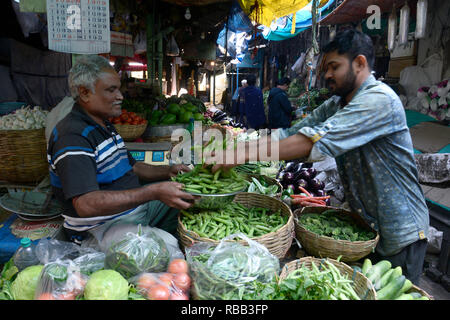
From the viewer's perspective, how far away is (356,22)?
29.8 feet

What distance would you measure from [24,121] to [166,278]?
2890 millimetres

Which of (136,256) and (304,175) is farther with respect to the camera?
(304,175)

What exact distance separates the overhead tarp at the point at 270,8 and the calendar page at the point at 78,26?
12.5ft

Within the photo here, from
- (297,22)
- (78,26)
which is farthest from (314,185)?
(297,22)

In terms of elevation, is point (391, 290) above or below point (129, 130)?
below

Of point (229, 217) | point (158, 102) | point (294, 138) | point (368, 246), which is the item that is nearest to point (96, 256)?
point (229, 217)

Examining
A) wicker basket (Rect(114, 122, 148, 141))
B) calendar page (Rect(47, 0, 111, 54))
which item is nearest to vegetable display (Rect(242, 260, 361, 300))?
calendar page (Rect(47, 0, 111, 54))

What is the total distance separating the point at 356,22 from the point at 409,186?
8.52 m

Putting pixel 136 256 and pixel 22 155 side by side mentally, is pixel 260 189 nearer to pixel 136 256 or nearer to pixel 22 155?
pixel 136 256

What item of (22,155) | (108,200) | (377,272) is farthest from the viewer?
(22,155)

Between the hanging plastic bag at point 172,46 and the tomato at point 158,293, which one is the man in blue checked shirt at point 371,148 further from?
the hanging plastic bag at point 172,46

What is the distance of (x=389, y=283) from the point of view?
1853mm

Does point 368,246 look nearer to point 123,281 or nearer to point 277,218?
point 277,218

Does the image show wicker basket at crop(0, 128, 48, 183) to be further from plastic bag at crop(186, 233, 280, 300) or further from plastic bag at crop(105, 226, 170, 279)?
plastic bag at crop(186, 233, 280, 300)
